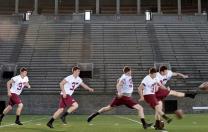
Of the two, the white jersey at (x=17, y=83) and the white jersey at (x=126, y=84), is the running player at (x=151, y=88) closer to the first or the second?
the white jersey at (x=126, y=84)

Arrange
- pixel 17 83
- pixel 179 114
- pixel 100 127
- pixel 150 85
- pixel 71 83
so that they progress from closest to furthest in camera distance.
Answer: pixel 179 114, pixel 150 85, pixel 100 127, pixel 71 83, pixel 17 83

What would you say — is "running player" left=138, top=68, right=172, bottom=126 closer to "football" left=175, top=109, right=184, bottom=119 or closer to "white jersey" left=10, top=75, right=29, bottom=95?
"football" left=175, top=109, right=184, bottom=119

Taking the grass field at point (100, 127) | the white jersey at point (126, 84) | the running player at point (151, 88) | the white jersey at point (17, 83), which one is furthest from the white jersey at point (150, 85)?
the white jersey at point (17, 83)

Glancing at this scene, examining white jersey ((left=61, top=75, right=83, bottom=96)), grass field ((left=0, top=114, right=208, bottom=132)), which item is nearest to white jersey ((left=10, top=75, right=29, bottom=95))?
grass field ((left=0, top=114, right=208, bottom=132))

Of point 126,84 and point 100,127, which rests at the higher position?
point 126,84

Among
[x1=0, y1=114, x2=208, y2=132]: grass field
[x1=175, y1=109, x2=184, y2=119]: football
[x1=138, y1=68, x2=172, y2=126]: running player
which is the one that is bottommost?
[x1=0, y1=114, x2=208, y2=132]: grass field

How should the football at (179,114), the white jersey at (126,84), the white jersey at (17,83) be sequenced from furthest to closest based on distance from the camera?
the white jersey at (17,83)
the white jersey at (126,84)
the football at (179,114)

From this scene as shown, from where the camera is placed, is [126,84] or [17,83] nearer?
[126,84]

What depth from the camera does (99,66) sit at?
34.9m

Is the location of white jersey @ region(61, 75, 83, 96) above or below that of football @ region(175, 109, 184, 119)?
above

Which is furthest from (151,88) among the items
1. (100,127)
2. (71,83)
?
(71,83)

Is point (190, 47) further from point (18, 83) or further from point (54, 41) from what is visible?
point (18, 83)

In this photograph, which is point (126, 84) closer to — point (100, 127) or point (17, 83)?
point (100, 127)

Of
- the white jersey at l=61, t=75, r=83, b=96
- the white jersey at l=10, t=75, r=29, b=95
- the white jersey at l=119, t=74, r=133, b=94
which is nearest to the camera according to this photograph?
the white jersey at l=119, t=74, r=133, b=94
